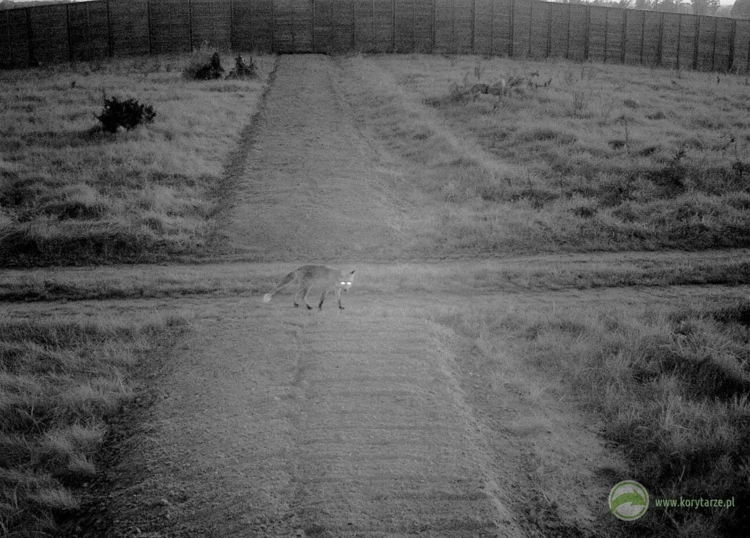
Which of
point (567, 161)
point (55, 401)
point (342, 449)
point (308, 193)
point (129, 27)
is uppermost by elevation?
point (129, 27)

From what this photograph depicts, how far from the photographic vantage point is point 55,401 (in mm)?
5969

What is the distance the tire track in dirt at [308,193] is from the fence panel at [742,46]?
109ft

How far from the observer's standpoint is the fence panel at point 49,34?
104 feet

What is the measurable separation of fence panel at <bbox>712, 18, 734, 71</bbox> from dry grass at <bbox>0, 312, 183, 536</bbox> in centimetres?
4352

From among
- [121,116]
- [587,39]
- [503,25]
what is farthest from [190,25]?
[587,39]

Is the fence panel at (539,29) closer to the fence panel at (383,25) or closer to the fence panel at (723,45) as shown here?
the fence panel at (383,25)

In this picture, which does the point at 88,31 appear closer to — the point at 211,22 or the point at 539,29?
the point at 211,22

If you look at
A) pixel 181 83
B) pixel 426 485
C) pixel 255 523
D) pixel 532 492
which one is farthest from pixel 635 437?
pixel 181 83

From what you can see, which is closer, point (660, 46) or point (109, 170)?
point (109, 170)

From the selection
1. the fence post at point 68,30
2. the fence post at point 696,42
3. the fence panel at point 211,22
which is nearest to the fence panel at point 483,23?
the fence post at point 696,42

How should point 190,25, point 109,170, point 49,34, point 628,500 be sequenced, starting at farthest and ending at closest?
point 190,25 → point 49,34 → point 109,170 → point 628,500

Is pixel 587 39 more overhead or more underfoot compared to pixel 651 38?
more underfoot

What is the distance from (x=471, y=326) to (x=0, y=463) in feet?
19.9

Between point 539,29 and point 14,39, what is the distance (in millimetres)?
33863
